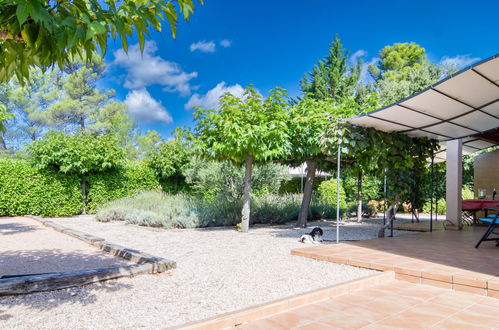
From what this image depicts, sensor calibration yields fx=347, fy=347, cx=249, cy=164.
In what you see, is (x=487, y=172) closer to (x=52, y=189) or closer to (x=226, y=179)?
(x=226, y=179)

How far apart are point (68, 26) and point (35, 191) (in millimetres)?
12586

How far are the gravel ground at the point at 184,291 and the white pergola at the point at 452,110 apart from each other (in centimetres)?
267

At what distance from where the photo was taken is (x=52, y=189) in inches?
495

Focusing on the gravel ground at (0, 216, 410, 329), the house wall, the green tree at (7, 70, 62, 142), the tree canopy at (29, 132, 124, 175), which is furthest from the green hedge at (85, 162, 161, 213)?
the green tree at (7, 70, 62, 142)

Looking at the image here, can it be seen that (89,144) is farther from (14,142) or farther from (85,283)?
(14,142)

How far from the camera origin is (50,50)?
78.5 inches

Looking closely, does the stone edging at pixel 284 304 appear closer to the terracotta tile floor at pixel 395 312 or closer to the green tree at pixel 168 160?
the terracotta tile floor at pixel 395 312

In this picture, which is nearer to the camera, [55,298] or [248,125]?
[55,298]

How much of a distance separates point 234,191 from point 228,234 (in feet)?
16.6

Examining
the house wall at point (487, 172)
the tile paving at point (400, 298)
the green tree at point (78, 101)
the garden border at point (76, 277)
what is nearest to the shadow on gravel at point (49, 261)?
the garden border at point (76, 277)

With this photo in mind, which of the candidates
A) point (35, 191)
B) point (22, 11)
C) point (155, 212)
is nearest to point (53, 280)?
point (22, 11)

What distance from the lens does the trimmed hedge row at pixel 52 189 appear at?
11.9m

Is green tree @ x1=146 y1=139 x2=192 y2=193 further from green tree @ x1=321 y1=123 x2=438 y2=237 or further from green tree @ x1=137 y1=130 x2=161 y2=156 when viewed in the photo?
green tree @ x1=137 y1=130 x2=161 y2=156

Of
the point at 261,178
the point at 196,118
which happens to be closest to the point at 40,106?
the point at 261,178
